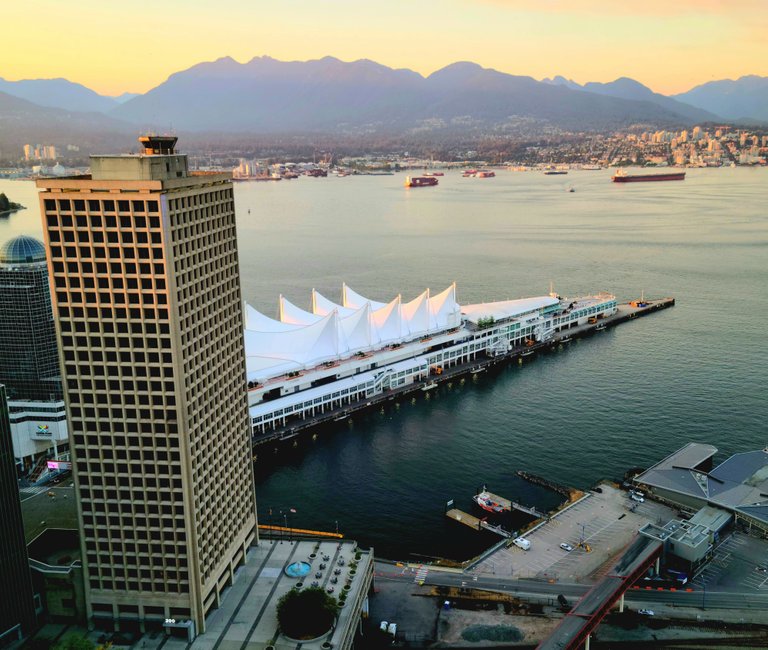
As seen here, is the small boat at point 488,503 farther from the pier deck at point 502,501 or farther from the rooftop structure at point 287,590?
the rooftop structure at point 287,590

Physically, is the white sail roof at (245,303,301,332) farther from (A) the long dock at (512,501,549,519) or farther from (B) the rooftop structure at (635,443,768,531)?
(B) the rooftop structure at (635,443,768,531)

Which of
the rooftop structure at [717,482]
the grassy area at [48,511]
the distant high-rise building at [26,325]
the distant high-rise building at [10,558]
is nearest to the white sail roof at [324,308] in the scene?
the distant high-rise building at [26,325]

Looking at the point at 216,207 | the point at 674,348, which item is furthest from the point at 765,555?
the point at 674,348

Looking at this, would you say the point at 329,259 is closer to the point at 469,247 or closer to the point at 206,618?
the point at 469,247

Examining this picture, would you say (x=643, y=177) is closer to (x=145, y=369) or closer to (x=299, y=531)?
(x=299, y=531)

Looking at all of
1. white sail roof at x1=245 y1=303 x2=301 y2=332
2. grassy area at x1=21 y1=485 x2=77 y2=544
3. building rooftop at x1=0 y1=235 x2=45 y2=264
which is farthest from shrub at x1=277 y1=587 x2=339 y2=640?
white sail roof at x1=245 y1=303 x2=301 y2=332

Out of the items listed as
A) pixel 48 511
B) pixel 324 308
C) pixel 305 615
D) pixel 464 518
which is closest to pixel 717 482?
pixel 464 518
